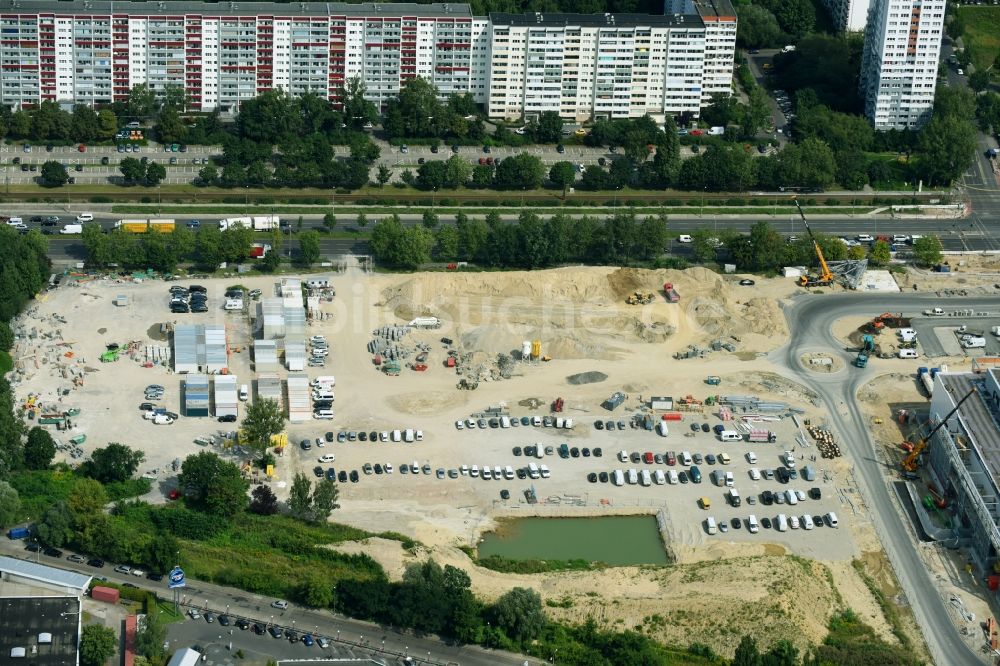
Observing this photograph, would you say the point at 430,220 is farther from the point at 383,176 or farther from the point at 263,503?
the point at 263,503

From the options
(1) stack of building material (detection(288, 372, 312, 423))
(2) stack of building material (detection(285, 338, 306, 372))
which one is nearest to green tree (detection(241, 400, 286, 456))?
(1) stack of building material (detection(288, 372, 312, 423))

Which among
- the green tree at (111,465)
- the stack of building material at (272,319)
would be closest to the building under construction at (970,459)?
the stack of building material at (272,319)

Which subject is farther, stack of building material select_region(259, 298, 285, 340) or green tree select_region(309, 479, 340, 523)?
stack of building material select_region(259, 298, 285, 340)

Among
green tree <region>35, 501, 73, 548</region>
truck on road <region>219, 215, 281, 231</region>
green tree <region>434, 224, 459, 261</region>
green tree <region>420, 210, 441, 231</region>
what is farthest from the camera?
green tree <region>420, 210, 441, 231</region>

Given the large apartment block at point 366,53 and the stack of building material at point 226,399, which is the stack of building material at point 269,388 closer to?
the stack of building material at point 226,399

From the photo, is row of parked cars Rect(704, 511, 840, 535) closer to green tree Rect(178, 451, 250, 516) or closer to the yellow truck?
green tree Rect(178, 451, 250, 516)

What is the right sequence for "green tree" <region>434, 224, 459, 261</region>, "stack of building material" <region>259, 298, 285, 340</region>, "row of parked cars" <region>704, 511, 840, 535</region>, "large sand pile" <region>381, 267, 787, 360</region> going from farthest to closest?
"green tree" <region>434, 224, 459, 261</region> < "large sand pile" <region>381, 267, 787, 360</region> < "stack of building material" <region>259, 298, 285, 340</region> < "row of parked cars" <region>704, 511, 840, 535</region>

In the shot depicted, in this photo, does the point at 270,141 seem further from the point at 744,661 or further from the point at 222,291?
the point at 744,661
